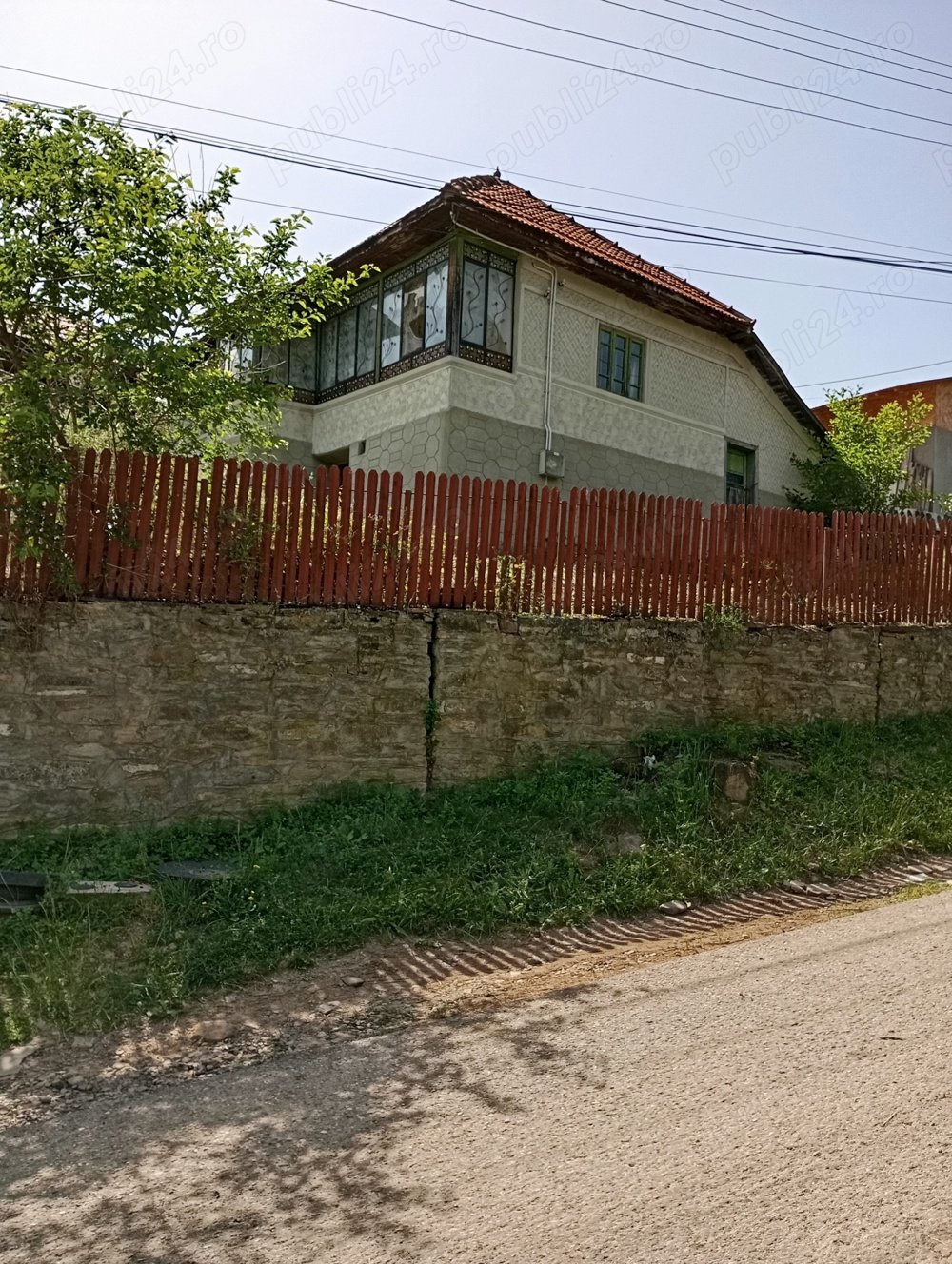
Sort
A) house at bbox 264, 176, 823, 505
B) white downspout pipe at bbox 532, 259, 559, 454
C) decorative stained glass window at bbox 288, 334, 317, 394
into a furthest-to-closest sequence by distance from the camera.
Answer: decorative stained glass window at bbox 288, 334, 317, 394
white downspout pipe at bbox 532, 259, 559, 454
house at bbox 264, 176, 823, 505

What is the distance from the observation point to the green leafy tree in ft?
20.4

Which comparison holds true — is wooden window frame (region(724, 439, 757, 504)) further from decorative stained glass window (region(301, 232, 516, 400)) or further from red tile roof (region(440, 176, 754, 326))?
decorative stained glass window (region(301, 232, 516, 400))

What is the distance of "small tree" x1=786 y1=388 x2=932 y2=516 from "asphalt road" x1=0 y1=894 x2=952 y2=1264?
50.5ft

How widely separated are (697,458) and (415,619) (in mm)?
11451

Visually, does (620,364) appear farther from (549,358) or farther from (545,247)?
(545,247)

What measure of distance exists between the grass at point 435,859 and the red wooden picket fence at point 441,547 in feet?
5.05

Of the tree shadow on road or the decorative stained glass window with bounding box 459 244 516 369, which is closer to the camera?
the tree shadow on road

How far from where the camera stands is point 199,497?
6.84 m

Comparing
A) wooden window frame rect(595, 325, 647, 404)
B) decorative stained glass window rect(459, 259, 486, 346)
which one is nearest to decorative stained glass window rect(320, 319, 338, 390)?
decorative stained glass window rect(459, 259, 486, 346)

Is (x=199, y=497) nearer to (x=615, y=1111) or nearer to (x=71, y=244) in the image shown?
(x=71, y=244)

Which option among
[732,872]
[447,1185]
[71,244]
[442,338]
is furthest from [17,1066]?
[442,338]

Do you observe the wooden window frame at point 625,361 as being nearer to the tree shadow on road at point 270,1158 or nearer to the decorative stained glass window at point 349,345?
the decorative stained glass window at point 349,345

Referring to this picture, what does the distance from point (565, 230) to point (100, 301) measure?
36.0ft

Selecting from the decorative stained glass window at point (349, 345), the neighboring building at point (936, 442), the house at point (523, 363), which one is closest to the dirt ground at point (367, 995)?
the house at point (523, 363)
